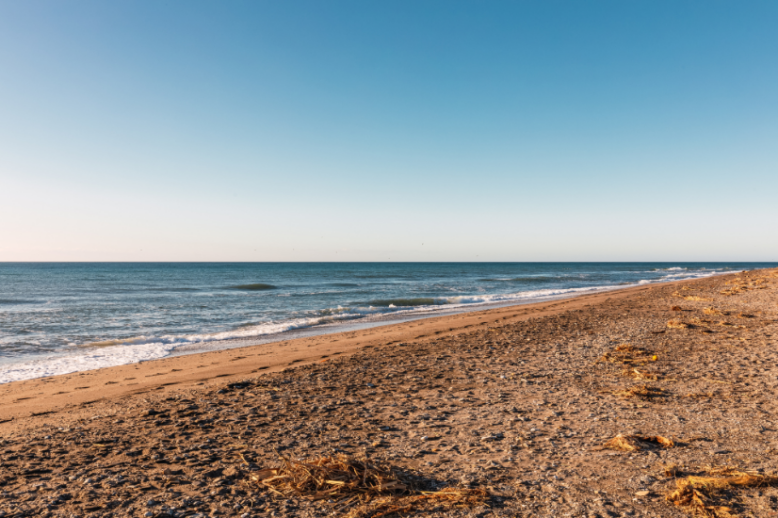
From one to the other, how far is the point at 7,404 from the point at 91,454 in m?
4.76

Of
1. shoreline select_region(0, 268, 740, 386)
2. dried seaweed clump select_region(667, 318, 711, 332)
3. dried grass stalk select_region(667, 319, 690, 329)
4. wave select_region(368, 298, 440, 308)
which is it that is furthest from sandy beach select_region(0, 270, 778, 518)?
wave select_region(368, 298, 440, 308)

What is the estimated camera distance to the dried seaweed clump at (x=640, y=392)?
619cm

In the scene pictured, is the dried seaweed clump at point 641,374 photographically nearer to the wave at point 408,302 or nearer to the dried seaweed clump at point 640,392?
the dried seaweed clump at point 640,392

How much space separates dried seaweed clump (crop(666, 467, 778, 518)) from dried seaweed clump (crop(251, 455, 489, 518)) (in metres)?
1.53

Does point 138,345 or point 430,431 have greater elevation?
point 430,431

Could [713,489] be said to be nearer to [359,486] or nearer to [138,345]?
[359,486]

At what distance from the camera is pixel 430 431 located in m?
5.08

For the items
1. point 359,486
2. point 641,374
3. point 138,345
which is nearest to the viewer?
point 359,486

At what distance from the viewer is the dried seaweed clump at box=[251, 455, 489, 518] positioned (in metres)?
3.46

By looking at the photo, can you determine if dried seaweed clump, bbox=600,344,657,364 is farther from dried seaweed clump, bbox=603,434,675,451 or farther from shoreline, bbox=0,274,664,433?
shoreline, bbox=0,274,664,433

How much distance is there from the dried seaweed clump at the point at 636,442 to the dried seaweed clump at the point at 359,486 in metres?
1.75

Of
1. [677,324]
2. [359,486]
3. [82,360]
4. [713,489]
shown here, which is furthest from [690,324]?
[82,360]

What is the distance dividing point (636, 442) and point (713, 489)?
3.14ft

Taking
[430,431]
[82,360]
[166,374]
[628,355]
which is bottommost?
[82,360]
